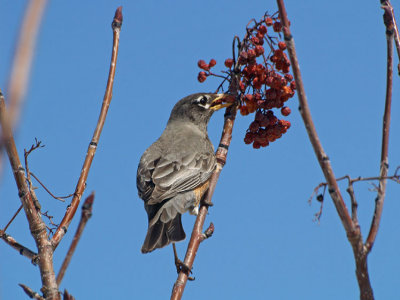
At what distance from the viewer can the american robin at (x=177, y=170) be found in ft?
14.5

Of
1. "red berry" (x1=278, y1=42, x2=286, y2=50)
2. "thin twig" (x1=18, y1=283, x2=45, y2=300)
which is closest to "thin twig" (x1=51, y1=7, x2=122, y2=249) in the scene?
"thin twig" (x1=18, y1=283, x2=45, y2=300)

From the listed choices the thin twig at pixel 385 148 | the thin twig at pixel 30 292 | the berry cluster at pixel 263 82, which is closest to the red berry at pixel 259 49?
the berry cluster at pixel 263 82

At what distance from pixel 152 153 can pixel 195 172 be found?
67 cm

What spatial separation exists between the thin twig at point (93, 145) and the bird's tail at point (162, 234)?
1516mm

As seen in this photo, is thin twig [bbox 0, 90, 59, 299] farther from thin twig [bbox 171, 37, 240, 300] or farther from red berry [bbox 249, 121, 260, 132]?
red berry [bbox 249, 121, 260, 132]

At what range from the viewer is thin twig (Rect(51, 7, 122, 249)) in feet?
8.15

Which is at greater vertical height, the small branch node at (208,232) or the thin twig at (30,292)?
the small branch node at (208,232)

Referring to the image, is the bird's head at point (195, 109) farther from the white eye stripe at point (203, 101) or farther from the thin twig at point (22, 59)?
the thin twig at point (22, 59)

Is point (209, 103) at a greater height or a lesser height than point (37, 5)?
greater

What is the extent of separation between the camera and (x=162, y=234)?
4.27 metres

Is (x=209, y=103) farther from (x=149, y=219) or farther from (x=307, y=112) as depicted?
(x=307, y=112)

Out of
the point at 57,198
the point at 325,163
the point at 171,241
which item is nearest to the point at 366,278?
the point at 325,163

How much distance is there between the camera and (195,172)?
5008 mm

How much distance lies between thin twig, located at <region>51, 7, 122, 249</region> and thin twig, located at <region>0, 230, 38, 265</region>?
0.15 m
